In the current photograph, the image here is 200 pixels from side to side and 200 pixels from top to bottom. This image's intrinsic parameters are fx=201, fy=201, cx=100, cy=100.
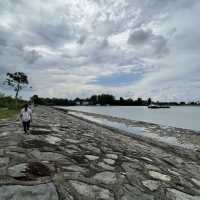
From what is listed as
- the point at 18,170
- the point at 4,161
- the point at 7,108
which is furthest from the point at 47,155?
the point at 7,108

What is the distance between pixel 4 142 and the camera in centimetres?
531

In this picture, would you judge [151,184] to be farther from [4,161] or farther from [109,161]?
[4,161]

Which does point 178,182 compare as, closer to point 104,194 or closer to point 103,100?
point 104,194

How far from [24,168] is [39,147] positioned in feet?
4.89

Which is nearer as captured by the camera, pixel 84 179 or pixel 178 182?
pixel 84 179

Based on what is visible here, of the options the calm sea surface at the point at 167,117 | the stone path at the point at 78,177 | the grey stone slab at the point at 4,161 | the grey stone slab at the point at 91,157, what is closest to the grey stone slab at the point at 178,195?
the stone path at the point at 78,177

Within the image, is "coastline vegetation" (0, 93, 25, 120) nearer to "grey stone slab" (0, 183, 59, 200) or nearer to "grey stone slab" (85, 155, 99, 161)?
"grey stone slab" (85, 155, 99, 161)

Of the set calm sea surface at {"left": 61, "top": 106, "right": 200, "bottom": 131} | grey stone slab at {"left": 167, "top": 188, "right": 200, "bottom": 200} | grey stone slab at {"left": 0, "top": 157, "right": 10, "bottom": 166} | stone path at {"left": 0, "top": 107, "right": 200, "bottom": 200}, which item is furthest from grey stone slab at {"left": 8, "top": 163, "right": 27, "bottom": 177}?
calm sea surface at {"left": 61, "top": 106, "right": 200, "bottom": 131}

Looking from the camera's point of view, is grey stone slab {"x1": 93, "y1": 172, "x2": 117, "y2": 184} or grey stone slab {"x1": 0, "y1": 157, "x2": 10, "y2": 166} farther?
grey stone slab {"x1": 0, "y1": 157, "x2": 10, "y2": 166}

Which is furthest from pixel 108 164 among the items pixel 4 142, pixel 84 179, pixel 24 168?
pixel 4 142

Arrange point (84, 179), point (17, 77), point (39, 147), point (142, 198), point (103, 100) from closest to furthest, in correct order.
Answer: point (142, 198) < point (84, 179) < point (39, 147) < point (17, 77) < point (103, 100)

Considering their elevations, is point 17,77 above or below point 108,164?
above

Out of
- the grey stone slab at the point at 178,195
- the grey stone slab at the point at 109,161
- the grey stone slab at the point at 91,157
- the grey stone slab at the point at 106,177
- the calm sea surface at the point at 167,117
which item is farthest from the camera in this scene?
the calm sea surface at the point at 167,117

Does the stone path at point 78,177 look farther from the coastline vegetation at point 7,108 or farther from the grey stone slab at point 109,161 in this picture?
the coastline vegetation at point 7,108
